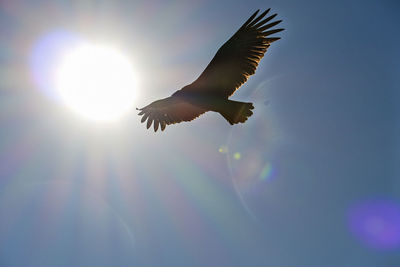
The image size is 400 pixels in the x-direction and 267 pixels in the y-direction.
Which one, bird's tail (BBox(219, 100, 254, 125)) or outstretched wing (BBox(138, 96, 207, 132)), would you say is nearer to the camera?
bird's tail (BBox(219, 100, 254, 125))

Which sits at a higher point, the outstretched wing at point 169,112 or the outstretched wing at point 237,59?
the outstretched wing at point 169,112

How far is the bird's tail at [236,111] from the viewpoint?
866 cm

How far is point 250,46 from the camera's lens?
8.52m

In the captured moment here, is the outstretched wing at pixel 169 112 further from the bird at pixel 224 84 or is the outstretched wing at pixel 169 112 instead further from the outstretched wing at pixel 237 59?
the outstretched wing at pixel 237 59

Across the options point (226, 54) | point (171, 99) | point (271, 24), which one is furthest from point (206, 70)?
point (271, 24)

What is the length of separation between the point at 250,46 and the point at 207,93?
1759mm

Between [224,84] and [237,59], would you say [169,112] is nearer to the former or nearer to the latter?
[224,84]

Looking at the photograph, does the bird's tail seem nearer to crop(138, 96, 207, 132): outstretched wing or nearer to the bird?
the bird

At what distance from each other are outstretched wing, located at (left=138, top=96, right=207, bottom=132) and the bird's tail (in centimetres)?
83

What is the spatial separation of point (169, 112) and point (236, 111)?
212cm

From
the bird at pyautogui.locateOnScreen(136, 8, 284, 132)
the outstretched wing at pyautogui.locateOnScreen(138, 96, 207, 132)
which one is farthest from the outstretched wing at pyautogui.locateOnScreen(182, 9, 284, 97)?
the outstretched wing at pyautogui.locateOnScreen(138, 96, 207, 132)

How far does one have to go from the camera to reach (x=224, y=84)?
8.92 meters

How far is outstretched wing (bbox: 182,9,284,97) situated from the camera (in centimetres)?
833

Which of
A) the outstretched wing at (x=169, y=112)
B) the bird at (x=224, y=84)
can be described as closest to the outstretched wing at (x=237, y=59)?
the bird at (x=224, y=84)
